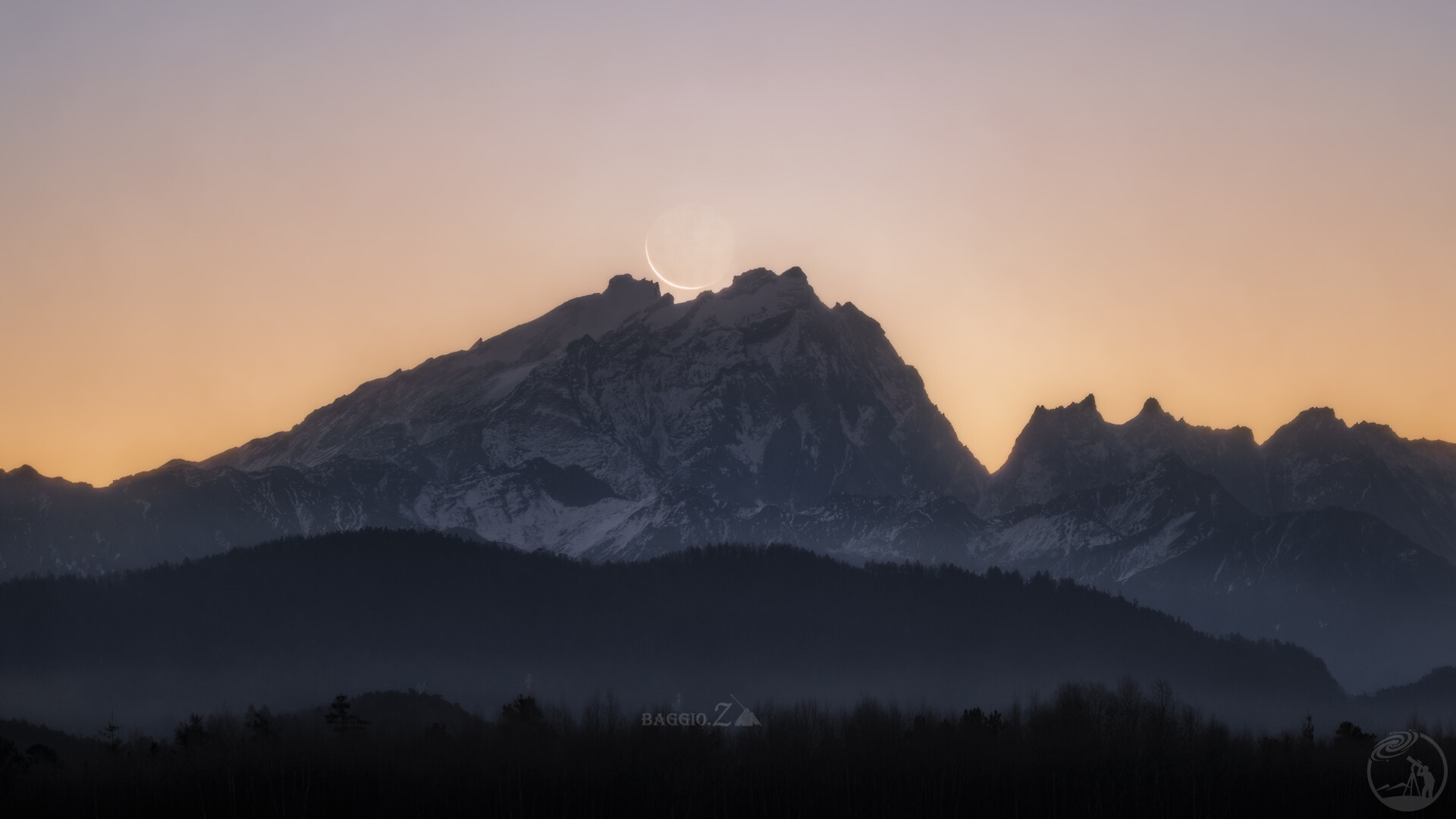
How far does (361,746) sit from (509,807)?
3236 centimetres

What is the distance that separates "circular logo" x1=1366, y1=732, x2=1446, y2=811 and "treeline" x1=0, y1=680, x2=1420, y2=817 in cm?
210

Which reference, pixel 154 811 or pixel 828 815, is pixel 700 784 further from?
pixel 154 811

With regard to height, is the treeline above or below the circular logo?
above

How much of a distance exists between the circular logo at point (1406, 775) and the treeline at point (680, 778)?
210 cm

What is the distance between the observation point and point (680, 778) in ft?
520

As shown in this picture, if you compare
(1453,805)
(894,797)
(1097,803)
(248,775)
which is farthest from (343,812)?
(1453,805)

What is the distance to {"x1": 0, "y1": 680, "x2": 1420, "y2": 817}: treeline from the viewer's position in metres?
153

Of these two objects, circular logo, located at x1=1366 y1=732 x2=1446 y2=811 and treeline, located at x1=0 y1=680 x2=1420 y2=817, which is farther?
circular logo, located at x1=1366 y1=732 x2=1446 y2=811

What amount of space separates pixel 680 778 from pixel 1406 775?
78.2 metres

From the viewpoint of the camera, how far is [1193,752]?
174 metres

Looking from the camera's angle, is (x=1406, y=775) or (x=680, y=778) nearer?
(x=680, y=778)

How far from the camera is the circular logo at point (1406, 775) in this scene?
535 ft

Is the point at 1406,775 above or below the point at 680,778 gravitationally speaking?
below

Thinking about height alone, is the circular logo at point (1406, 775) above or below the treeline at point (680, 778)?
below
